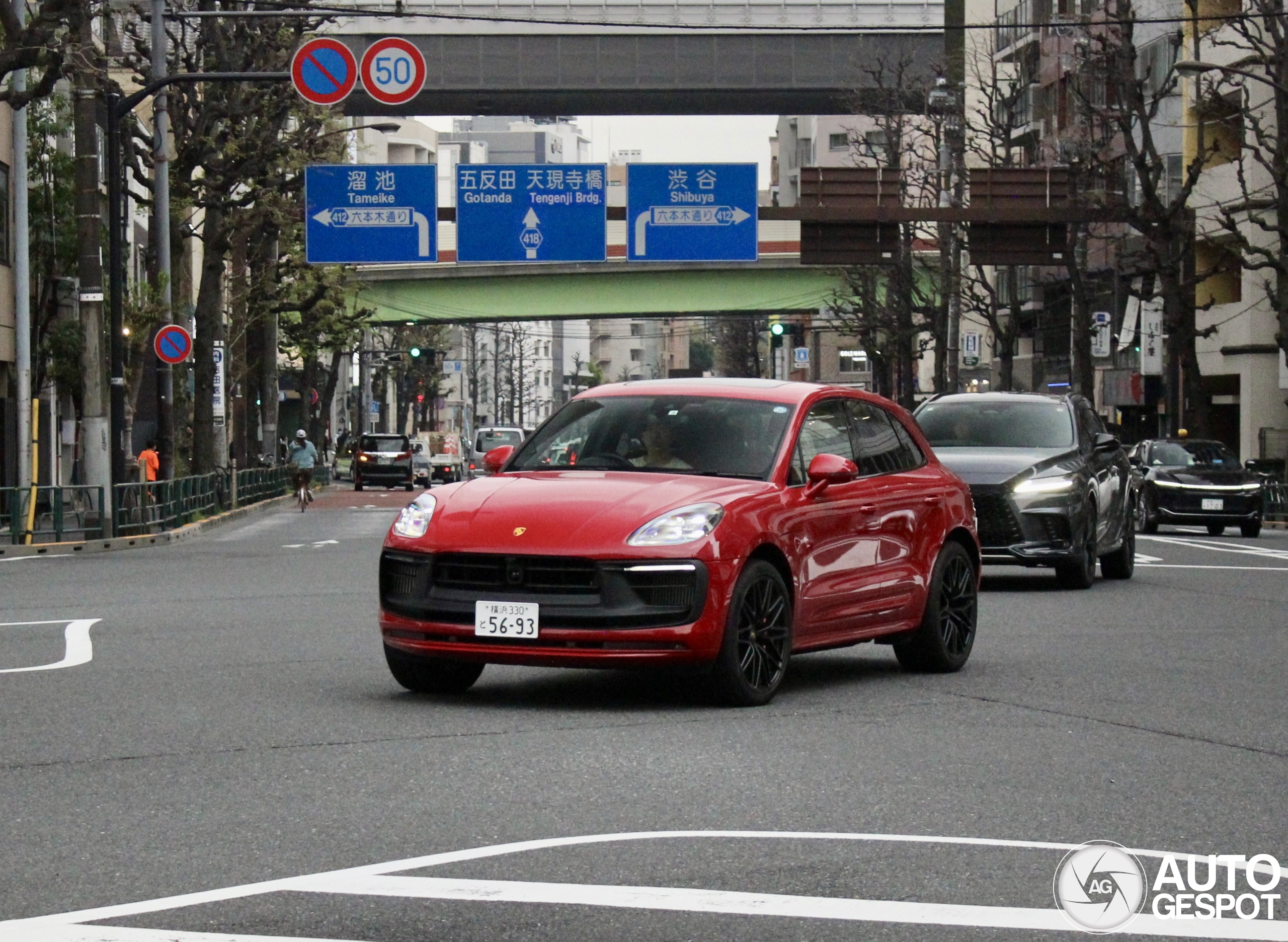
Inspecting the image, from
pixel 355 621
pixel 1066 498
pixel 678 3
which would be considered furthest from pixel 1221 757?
pixel 678 3

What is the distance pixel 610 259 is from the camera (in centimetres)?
6494

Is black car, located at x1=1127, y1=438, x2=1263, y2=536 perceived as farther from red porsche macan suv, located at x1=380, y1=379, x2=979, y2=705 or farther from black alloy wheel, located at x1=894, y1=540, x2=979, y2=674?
red porsche macan suv, located at x1=380, y1=379, x2=979, y2=705

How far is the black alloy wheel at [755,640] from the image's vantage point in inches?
402

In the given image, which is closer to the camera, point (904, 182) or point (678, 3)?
point (678, 3)

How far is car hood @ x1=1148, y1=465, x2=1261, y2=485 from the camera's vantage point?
3578 centimetres

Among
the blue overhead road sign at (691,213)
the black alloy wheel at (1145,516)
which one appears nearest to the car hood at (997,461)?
the black alloy wheel at (1145,516)

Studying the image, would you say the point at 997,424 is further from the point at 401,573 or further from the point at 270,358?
the point at 270,358

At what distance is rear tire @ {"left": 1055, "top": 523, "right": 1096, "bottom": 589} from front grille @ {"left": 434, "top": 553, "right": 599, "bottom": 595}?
1056cm

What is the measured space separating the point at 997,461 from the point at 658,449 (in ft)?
30.3

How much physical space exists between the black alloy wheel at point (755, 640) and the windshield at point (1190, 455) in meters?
27.0

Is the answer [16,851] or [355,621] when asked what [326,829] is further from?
[355,621]

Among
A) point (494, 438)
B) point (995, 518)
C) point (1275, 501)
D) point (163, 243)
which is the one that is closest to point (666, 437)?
point (995, 518)

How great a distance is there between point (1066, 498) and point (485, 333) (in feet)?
538

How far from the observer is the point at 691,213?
153ft
